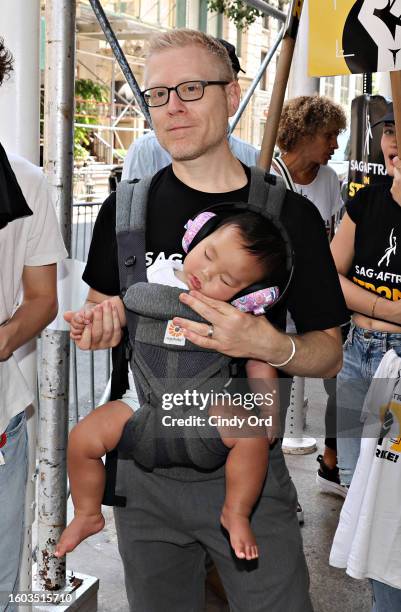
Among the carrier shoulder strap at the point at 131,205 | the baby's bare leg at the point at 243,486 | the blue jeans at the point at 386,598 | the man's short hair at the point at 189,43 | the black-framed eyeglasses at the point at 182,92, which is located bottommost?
the blue jeans at the point at 386,598

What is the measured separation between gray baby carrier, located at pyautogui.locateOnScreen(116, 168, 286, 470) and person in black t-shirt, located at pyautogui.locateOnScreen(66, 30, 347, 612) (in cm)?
8

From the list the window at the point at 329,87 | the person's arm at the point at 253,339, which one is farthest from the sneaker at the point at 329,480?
the window at the point at 329,87

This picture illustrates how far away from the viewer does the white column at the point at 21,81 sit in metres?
2.82

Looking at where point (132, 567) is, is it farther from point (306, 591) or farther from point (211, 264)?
point (211, 264)

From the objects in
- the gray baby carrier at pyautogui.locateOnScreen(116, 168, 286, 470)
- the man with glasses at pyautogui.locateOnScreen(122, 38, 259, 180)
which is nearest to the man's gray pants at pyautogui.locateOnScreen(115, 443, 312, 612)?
the gray baby carrier at pyautogui.locateOnScreen(116, 168, 286, 470)

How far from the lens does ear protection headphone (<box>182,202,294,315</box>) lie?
6.04ft

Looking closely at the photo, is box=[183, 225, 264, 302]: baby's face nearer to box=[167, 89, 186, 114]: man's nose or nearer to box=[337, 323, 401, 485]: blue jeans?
box=[167, 89, 186, 114]: man's nose

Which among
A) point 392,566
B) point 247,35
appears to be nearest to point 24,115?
point 392,566

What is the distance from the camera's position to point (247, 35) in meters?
25.2

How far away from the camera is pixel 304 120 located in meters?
4.67

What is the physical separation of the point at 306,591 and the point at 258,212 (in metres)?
0.96

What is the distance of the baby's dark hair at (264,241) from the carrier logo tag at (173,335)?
229 millimetres

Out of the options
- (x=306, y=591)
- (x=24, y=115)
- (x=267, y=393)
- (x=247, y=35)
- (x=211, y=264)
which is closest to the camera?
(x=211, y=264)

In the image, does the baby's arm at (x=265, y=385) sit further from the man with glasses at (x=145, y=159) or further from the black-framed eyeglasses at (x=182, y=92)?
the man with glasses at (x=145, y=159)
